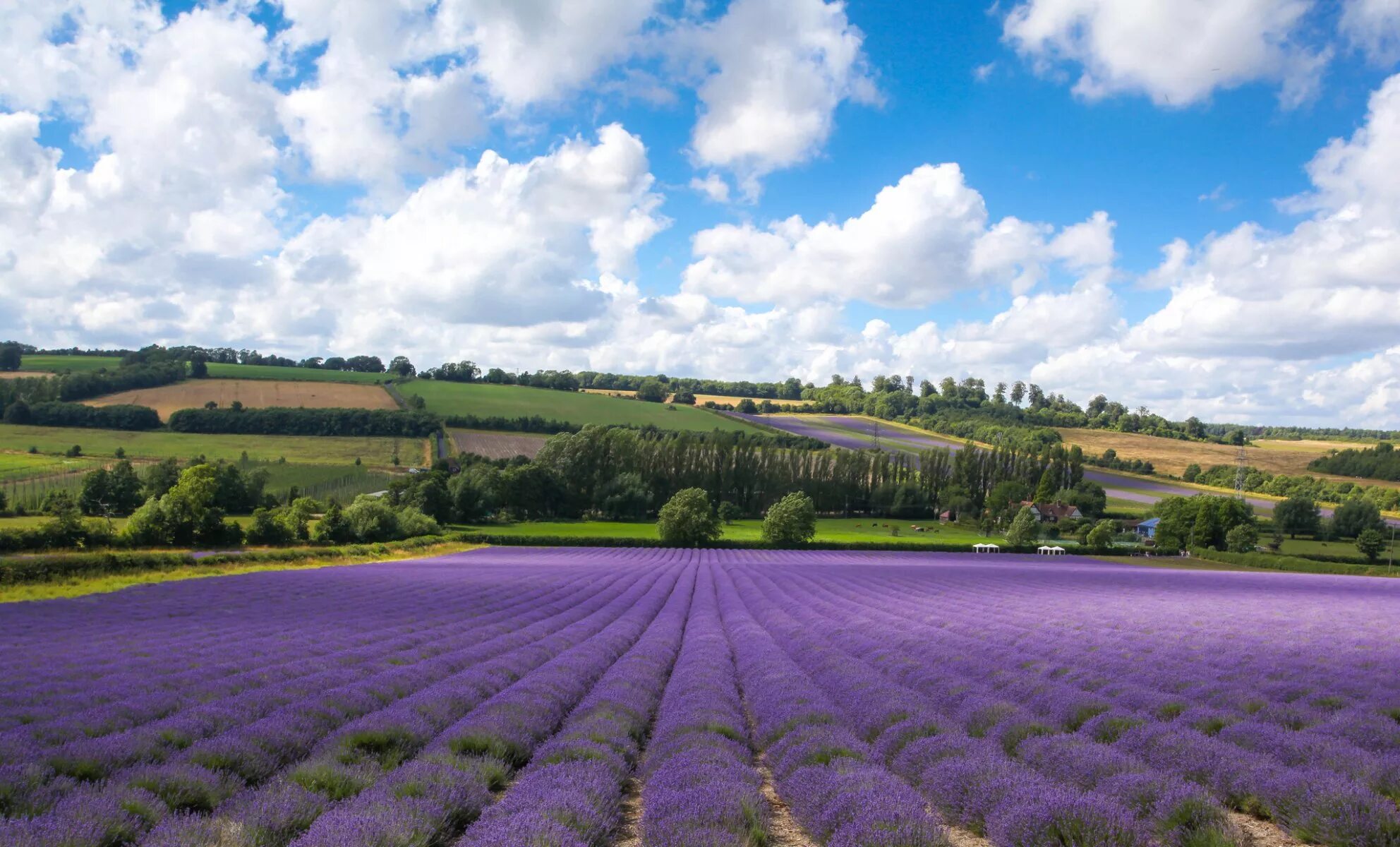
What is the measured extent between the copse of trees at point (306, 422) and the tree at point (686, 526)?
46890mm

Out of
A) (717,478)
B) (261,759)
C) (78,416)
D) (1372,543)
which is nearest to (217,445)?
(78,416)

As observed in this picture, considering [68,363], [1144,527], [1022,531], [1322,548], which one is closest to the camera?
[1022,531]

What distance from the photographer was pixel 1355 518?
3078 inches

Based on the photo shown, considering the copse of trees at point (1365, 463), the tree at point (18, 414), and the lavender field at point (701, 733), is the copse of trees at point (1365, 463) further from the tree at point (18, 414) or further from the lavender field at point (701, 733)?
the tree at point (18, 414)

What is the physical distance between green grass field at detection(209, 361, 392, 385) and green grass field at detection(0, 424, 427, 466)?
27.8 m

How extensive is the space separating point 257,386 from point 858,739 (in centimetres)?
11830

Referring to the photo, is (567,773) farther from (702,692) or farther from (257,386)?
(257,386)

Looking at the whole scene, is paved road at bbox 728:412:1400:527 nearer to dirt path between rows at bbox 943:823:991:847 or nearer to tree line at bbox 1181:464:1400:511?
tree line at bbox 1181:464:1400:511

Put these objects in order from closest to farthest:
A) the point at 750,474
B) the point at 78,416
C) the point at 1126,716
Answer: the point at 1126,716 < the point at 78,416 < the point at 750,474

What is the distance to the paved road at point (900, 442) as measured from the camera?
106 metres

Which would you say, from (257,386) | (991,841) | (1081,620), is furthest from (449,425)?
(991,841)

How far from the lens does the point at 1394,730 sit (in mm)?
6762

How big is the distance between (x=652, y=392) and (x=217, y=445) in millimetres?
81754

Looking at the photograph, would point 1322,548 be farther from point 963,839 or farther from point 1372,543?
point 963,839
